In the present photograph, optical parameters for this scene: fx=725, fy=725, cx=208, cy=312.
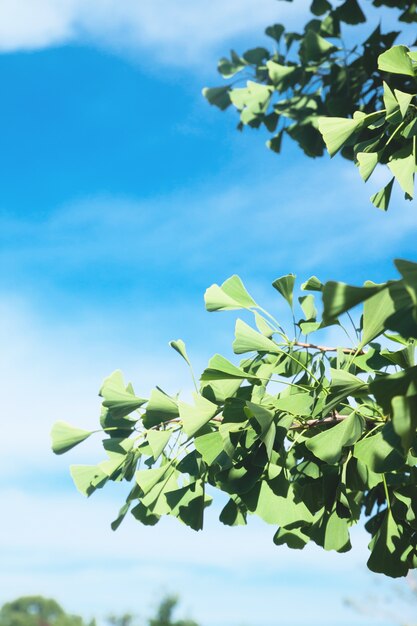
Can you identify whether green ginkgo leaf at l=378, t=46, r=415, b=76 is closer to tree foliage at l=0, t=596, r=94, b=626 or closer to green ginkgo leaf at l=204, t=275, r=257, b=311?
green ginkgo leaf at l=204, t=275, r=257, b=311

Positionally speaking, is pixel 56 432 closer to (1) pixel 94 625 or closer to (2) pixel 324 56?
(2) pixel 324 56

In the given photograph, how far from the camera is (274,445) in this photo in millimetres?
1864

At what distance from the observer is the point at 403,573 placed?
2.11 m

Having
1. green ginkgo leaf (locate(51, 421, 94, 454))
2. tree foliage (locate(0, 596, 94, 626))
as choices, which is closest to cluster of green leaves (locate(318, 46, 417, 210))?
green ginkgo leaf (locate(51, 421, 94, 454))

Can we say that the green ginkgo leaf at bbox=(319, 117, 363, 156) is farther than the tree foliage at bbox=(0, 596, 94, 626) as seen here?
No

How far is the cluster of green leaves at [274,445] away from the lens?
1829 mm

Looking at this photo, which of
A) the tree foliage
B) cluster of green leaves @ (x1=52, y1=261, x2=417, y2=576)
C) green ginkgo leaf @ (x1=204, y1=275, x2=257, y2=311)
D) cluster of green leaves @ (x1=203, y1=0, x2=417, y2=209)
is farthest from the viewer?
the tree foliage

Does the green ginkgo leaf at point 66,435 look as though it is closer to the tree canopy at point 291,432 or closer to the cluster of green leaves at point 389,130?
the tree canopy at point 291,432

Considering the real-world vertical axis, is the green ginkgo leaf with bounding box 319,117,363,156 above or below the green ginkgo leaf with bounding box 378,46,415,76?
below

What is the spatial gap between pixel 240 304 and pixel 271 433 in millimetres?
611

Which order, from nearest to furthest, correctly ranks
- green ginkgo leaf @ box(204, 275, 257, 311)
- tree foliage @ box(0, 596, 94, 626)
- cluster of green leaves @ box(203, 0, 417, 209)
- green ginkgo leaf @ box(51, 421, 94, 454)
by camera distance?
1. green ginkgo leaf @ box(204, 275, 257, 311)
2. green ginkgo leaf @ box(51, 421, 94, 454)
3. cluster of green leaves @ box(203, 0, 417, 209)
4. tree foliage @ box(0, 596, 94, 626)

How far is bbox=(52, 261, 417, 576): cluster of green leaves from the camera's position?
1829 millimetres

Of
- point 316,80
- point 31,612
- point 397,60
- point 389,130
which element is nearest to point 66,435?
point 389,130

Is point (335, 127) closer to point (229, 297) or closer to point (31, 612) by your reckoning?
point (229, 297)
